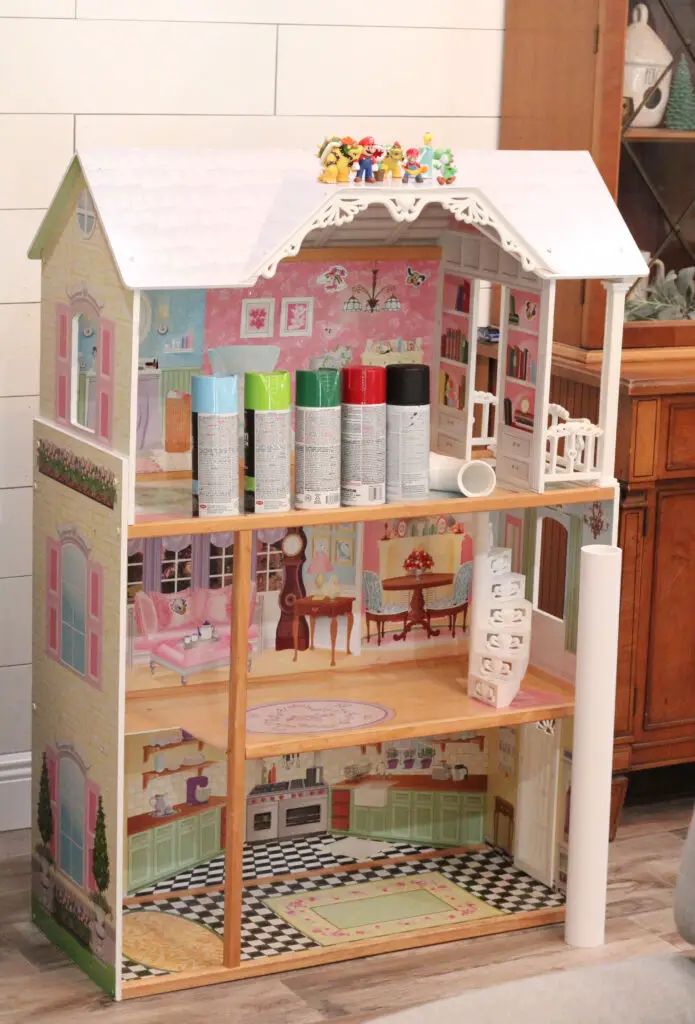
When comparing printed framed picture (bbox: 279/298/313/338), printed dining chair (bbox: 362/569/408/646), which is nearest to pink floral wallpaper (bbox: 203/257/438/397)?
printed framed picture (bbox: 279/298/313/338)

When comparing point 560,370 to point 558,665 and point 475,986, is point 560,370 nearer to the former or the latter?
point 558,665

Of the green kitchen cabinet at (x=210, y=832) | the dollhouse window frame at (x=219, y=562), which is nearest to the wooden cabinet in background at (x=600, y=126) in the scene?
the dollhouse window frame at (x=219, y=562)

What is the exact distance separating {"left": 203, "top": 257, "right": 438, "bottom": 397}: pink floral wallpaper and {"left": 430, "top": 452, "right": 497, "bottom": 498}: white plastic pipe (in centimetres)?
29

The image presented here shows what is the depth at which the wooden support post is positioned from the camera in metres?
2.70

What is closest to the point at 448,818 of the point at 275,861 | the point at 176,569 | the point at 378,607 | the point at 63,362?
the point at 275,861

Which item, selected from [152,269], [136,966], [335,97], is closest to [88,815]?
[136,966]

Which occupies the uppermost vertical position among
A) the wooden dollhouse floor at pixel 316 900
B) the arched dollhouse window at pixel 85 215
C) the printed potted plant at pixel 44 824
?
the arched dollhouse window at pixel 85 215

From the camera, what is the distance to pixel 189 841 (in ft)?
10.6

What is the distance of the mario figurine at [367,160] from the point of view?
2648 millimetres

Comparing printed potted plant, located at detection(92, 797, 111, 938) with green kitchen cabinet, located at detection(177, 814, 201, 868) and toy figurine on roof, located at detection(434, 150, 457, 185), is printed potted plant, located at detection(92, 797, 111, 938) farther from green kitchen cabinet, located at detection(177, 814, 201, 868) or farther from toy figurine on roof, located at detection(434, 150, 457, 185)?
toy figurine on roof, located at detection(434, 150, 457, 185)

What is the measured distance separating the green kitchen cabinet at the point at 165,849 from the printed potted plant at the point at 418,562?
2.30 ft

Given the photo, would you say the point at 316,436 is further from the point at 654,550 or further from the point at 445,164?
the point at 654,550

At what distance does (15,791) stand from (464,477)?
1.28 meters

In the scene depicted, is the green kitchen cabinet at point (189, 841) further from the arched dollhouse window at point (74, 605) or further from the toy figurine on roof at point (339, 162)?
the toy figurine on roof at point (339, 162)
